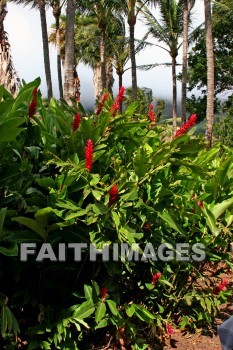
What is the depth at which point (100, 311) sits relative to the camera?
254cm

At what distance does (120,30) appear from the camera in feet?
103

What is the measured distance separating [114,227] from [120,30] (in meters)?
30.9

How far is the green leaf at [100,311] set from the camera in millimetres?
2506

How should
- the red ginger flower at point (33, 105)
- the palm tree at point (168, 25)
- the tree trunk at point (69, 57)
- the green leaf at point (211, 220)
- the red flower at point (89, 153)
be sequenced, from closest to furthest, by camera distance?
1. the red flower at point (89, 153)
2. the red ginger flower at point (33, 105)
3. the green leaf at point (211, 220)
4. the tree trunk at point (69, 57)
5. the palm tree at point (168, 25)

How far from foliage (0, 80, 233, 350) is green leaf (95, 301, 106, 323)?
0.01m

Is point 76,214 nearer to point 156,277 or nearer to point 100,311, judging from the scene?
point 100,311

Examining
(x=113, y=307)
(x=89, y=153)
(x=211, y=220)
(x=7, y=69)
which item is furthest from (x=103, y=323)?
(x=7, y=69)

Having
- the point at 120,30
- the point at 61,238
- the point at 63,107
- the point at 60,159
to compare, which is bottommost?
the point at 61,238

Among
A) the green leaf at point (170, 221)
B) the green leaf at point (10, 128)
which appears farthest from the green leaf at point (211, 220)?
the green leaf at point (10, 128)

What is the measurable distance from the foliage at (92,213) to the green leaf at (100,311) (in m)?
0.01

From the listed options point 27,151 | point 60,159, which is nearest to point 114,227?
point 60,159

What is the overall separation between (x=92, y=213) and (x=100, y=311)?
62 centimetres

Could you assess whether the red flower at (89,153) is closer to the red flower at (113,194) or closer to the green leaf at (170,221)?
the red flower at (113,194)

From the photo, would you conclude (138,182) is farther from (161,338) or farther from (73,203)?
(161,338)
